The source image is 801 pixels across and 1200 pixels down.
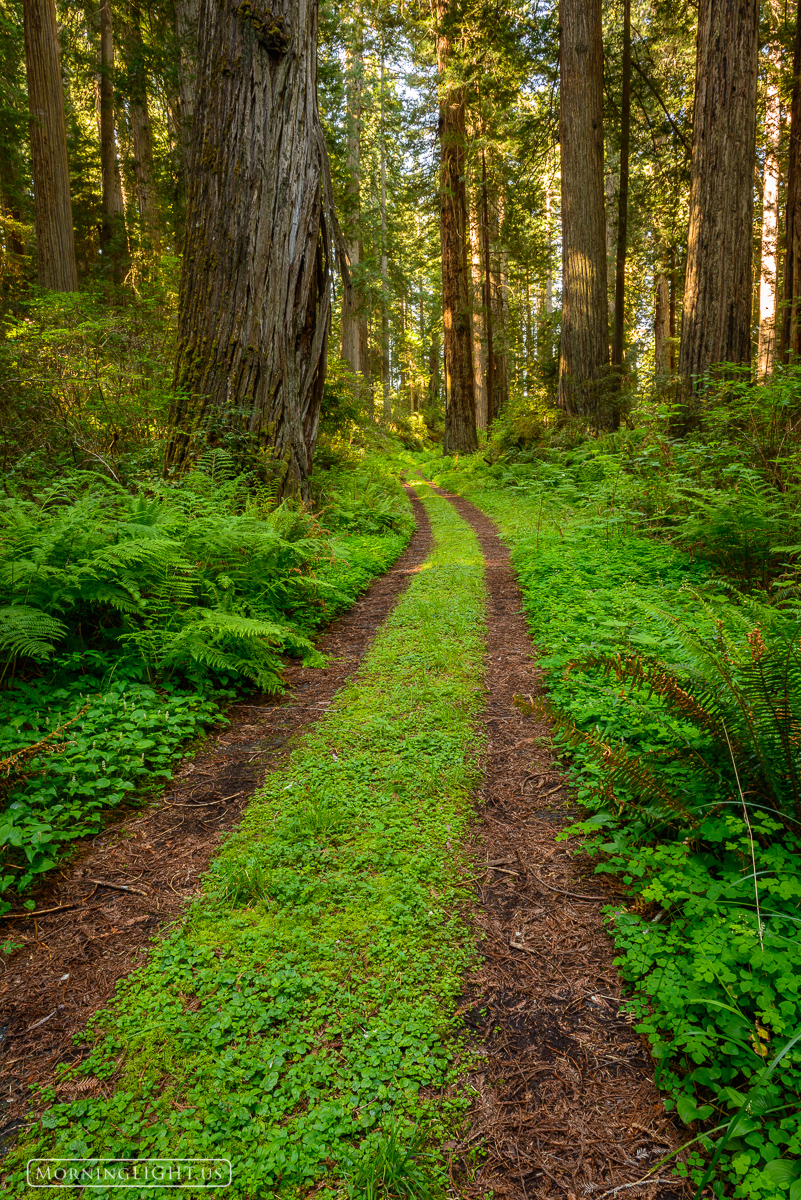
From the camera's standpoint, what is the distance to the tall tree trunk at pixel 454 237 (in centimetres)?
1581

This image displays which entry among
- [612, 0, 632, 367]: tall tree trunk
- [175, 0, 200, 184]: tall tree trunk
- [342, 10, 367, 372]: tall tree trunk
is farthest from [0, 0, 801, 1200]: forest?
[342, 10, 367, 372]: tall tree trunk

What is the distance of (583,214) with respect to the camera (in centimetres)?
1147

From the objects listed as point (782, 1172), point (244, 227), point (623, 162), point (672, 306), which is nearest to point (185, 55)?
point (244, 227)

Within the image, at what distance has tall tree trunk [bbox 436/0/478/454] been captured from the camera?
15.8 metres

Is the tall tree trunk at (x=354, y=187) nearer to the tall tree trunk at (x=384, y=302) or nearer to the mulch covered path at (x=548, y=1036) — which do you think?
the tall tree trunk at (x=384, y=302)

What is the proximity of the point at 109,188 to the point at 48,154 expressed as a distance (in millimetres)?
5138

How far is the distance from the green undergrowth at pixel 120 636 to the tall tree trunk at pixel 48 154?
25.8 feet

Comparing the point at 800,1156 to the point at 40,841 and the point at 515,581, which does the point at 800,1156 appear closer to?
the point at 40,841

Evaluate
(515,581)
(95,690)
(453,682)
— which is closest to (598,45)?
(515,581)

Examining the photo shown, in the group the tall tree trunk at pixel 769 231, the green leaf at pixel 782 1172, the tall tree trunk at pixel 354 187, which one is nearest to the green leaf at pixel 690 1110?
the green leaf at pixel 782 1172

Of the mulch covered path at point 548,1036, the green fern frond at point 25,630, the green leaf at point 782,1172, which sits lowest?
the mulch covered path at point 548,1036

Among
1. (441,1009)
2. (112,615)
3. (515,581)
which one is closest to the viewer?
(441,1009)

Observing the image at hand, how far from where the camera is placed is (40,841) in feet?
7.91

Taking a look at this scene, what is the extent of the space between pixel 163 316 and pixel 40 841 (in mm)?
9063
